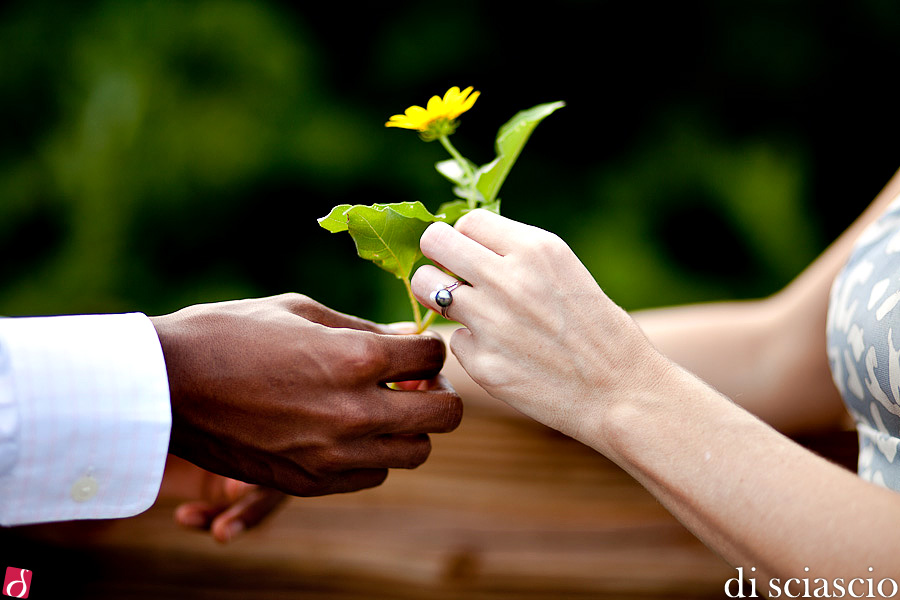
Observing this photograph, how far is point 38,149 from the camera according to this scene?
5.05 ft

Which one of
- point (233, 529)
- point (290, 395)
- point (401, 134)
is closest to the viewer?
point (290, 395)

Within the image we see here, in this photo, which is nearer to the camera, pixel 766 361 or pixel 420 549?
pixel 420 549

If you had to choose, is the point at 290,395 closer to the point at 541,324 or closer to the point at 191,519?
the point at 541,324

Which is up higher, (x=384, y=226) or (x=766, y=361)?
(x=384, y=226)

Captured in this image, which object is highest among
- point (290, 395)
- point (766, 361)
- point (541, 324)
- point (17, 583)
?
point (541, 324)

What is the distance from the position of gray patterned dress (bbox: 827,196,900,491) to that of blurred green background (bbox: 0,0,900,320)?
699 millimetres

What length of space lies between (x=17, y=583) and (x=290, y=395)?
1.67 feet

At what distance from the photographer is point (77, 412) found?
62cm

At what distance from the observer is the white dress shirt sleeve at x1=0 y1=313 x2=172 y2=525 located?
61cm

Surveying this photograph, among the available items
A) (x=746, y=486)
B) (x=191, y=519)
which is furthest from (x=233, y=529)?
(x=746, y=486)

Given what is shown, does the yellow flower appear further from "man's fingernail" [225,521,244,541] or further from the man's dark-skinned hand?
"man's fingernail" [225,521,244,541]

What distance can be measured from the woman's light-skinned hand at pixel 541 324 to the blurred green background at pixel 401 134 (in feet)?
3.08

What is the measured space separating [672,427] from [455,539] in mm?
508

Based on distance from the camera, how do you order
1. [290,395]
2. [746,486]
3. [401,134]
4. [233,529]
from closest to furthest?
[746,486], [290,395], [233,529], [401,134]
